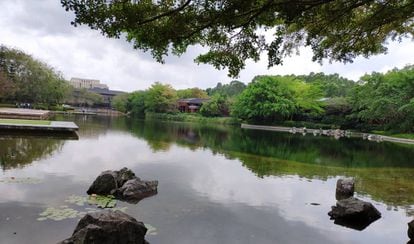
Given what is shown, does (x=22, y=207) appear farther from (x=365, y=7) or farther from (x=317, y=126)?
(x=317, y=126)

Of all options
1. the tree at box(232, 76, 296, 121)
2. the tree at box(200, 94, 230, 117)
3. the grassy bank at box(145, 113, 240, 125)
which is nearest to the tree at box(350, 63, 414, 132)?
the tree at box(232, 76, 296, 121)

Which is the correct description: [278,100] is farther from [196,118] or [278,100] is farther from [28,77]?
[28,77]

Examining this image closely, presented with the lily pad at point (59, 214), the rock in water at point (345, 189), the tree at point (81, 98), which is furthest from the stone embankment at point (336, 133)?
the tree at point (81, 98)

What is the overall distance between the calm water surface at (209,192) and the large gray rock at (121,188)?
27 centimetres

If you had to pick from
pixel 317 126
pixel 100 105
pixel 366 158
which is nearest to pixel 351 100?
pixel 317 126

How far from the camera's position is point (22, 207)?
258 inches

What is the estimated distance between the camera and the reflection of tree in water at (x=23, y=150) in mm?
10637

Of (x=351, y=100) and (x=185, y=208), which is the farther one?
(x=351, y=100)

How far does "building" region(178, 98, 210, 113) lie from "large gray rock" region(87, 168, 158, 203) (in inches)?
2134

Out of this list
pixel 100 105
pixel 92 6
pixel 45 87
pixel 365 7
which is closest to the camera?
pixel 92 6

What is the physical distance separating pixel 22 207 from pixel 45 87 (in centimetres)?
4437

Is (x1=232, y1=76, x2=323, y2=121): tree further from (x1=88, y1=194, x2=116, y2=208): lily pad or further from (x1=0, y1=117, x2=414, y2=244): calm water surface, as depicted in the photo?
(x1=88, y1=194, x2=116, y2=208): lily pad

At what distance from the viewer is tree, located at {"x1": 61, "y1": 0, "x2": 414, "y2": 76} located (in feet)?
14.6

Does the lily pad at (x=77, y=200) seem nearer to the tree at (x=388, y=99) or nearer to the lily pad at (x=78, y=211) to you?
the lily pad at (x=78, y=211)
